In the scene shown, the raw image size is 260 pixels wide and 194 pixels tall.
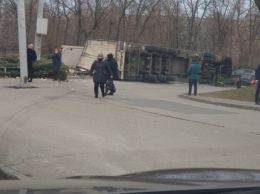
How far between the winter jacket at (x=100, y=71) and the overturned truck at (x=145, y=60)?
39.0 feet

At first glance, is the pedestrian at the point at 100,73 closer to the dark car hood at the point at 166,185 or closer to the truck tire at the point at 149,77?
the truck tire at the point at 149,77

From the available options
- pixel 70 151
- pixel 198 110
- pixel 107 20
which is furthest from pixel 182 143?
pixel 107 20

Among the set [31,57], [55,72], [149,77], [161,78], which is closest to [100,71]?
[31,57]

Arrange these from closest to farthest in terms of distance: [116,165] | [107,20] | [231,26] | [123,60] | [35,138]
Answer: [116,165], [35,138], [123,60], [107,20], [231,26]

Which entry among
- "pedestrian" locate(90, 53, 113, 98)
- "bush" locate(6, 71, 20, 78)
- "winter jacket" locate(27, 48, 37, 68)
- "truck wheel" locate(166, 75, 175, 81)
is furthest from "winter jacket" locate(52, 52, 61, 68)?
"truck wheel" locate(166, 75, 175, 81)

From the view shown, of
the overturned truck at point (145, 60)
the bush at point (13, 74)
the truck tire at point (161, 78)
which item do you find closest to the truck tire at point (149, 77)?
the overturned truck at point (145, 60)

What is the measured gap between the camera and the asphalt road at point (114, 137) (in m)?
→ 7.57

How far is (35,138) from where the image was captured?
9.19 meters

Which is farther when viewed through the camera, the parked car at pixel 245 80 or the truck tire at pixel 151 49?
the parked car at pixel 245 80

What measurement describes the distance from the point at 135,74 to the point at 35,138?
71.1 feet

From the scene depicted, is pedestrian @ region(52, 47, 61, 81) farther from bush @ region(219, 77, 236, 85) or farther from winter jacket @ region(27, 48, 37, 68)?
bush @ region(219, 77, 236, 85)

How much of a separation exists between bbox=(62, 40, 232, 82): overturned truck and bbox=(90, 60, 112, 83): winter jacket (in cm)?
1189

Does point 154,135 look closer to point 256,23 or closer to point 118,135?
point 118,135

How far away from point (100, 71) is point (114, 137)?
25.0 ft
